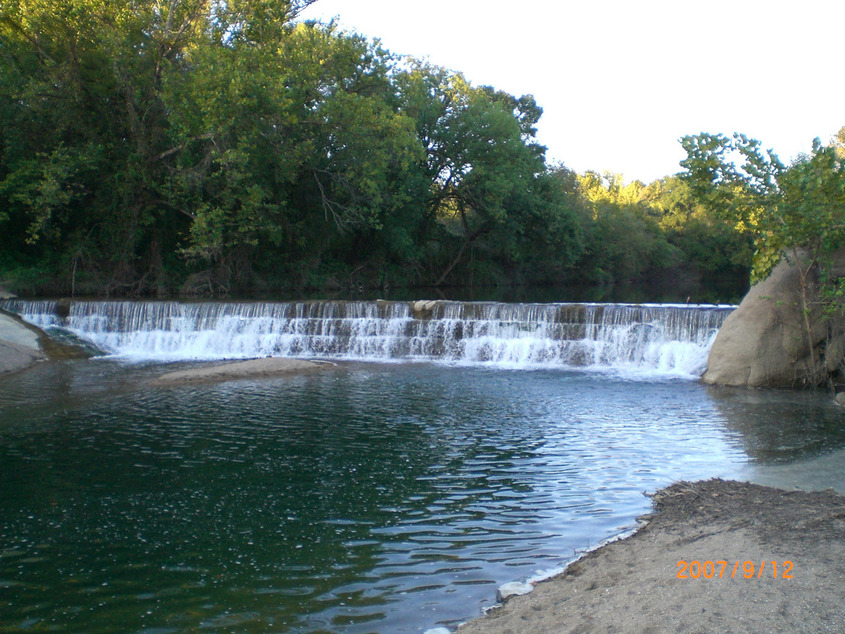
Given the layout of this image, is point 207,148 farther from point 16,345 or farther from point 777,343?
point 777,343

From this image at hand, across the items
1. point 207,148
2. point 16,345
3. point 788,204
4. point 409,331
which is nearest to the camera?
point 788,204

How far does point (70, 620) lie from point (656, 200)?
66.5m

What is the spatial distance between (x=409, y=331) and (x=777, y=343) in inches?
361

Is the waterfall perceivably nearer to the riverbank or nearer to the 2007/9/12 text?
the riverbank

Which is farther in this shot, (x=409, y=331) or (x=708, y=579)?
(x=409, y=331)

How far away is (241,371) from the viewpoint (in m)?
15.8

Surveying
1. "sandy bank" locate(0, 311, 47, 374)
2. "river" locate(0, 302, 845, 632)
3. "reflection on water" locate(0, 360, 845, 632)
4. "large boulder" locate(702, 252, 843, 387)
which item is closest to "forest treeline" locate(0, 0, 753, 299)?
"sandy bank" locate(0, 311, 47, 374)

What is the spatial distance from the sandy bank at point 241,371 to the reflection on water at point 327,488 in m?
0.91

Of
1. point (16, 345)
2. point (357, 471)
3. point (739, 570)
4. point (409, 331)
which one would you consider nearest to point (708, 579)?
point (739, 570)

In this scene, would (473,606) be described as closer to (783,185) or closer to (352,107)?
(783,185)

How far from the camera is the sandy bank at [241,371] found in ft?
49.4

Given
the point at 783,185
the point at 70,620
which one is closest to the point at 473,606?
the point at 70,620

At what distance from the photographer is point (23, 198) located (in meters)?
25.6

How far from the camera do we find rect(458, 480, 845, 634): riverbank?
3.90 m
